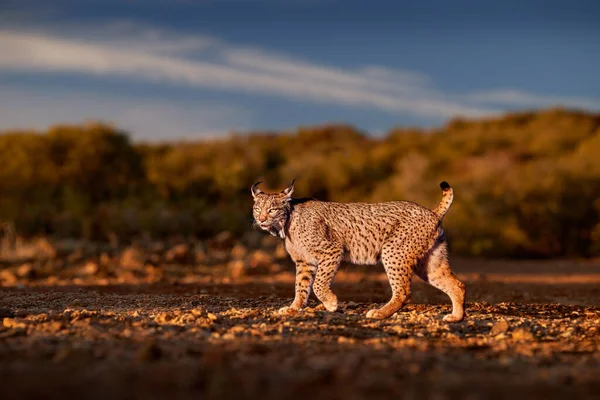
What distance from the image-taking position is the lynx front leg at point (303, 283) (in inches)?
375

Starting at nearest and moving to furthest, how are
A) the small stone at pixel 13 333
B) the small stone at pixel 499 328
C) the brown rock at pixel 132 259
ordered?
the small stone at pixel 13 333 < the small stone at pixel 499 328 < the brown rock at pixel 132 259

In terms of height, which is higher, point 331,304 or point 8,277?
point 331,304

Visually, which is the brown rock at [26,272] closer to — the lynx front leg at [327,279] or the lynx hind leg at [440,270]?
the lynx front leg at [327,279]

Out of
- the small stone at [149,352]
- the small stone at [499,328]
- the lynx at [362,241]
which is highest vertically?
the lynx at [362,241]

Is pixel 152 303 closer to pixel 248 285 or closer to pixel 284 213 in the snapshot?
pixel 284 213

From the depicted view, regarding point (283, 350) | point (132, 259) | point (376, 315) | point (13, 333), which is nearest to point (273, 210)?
point (376, 315)

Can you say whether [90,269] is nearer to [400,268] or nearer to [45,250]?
[45,250]

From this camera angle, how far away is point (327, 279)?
959cm

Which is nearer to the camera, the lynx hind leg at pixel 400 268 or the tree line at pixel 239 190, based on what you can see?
the lynx hind leg at pixel 400 268

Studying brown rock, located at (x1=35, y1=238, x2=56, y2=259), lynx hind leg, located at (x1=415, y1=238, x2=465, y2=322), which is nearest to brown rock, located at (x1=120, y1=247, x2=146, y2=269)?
brown rock, located at (x1=35, y1=238, x2=56, y2=259)

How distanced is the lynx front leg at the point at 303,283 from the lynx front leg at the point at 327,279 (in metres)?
0.15

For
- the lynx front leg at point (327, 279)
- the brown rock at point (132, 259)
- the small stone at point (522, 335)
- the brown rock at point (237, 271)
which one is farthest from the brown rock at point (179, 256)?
Answer: the small stone at point (522, 335)

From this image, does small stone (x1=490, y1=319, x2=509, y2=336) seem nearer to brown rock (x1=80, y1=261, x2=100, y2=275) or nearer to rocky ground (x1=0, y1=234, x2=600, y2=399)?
rocky ground (x1=0, y1=234, x2=600, y2=399)

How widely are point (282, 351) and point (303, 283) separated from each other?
3425mm
